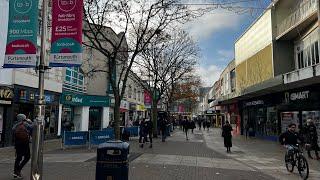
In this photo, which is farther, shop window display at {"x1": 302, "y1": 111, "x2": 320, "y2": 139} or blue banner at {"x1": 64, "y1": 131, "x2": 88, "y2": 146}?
shop window display at {"x1": 302, "y1": 111, "x2": 320, "y2": 139}

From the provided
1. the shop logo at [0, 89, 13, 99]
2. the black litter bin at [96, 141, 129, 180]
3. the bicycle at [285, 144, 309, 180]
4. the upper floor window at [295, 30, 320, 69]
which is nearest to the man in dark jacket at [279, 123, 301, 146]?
the bicycle at [285, 144, 309, 180]

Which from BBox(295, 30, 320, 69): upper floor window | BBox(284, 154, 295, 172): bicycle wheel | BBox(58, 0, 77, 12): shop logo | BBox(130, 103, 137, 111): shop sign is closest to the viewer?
BBox(58, 0, 77, 12): shop logo

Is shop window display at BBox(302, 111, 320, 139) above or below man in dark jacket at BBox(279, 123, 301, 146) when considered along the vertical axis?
above

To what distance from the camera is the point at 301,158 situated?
12.7 meters

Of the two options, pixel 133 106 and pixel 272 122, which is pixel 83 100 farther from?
pixel 133 106

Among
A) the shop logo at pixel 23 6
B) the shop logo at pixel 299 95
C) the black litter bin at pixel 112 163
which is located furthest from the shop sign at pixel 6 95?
the shop logo at pixel 299 95

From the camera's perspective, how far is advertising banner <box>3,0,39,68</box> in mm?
8836

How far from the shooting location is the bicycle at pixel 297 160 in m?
12.5

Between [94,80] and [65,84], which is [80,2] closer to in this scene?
[65,84]

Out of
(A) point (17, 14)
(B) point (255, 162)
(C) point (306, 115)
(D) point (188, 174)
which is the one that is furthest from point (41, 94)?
(C) point (306, 115)

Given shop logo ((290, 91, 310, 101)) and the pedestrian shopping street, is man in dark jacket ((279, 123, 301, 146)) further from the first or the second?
shop logo ((290, 91, 310, 101))

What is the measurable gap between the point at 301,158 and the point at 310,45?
53.5 feet

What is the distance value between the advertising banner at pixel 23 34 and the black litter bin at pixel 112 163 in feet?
8.05

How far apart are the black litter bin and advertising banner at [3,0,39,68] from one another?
8.05 feet
